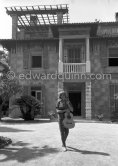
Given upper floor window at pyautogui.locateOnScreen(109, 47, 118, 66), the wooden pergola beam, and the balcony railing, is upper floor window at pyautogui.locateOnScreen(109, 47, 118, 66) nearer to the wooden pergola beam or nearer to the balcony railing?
the balcony railing

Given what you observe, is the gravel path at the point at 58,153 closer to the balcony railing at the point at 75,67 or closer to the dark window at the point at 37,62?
the balcony railing at the point at 75,67

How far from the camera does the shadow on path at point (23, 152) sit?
6379 mm

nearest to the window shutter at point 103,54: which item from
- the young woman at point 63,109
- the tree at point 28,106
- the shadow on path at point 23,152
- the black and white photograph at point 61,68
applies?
the black and white photograph at point 61,68

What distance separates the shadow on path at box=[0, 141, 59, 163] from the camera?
638 centimetres

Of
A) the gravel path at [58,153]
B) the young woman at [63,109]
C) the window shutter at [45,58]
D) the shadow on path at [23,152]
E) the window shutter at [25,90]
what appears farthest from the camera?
the window shutter at [45,58]

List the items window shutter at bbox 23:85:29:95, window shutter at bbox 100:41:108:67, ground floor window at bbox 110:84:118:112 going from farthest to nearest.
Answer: window shutter at bbox 23:85:29:95 → window shutter at bbox 100:41:108:67 → ground floor window at bbox 110:84:118:112

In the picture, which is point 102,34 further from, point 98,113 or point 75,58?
point 98,113

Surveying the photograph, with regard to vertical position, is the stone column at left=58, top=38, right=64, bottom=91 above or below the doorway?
above

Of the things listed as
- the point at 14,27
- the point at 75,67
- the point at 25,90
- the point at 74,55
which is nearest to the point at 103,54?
the point at 74,55

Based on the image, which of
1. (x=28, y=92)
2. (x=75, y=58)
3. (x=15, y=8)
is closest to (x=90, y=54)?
(x=75, y=58)

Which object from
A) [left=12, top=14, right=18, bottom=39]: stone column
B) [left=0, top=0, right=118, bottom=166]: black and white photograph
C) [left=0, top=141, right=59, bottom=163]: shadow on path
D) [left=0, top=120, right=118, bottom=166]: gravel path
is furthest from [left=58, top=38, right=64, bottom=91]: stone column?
[left=0, top=141, right=59, bottom=163]: shadow on path

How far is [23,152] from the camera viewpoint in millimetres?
7098

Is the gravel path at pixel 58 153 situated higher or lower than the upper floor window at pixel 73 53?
lower

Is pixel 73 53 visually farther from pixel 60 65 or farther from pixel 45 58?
pixel 45 58
